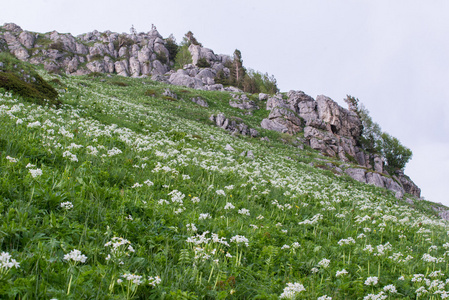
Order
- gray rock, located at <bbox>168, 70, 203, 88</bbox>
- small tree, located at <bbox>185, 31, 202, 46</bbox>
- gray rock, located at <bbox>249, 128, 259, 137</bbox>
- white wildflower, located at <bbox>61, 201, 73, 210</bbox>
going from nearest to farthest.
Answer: white wildflower, located at <bbox>61, 201, 73, 210</bbox>, gray rock, located at <bbox>249, 128, 259, 137</bbox>, gray rock, located at <bbox>168, 70, 203, 88</bbox>, small tree, located at <bbox>185, 31, 202, 46</bbox>

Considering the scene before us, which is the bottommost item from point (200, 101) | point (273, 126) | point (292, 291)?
point (292, 291)

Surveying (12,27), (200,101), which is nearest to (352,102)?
(200,101)

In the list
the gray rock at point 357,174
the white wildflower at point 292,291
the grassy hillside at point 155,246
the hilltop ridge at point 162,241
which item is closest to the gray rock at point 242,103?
the gray rock at point 357,174

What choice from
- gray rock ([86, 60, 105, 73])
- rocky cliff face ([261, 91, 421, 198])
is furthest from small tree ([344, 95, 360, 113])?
gray rock ([86, 60, 105, 73])

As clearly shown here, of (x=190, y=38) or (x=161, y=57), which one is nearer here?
(x=161, y=57)

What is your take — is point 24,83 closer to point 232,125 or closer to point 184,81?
point 232,125

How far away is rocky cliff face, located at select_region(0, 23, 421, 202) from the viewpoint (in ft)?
163

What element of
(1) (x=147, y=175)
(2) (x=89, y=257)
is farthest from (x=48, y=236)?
(1) (x=147, y=175)

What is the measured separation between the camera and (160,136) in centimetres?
1577

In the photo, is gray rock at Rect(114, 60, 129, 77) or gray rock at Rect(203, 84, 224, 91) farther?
gray rock at Rect(114, 60, 129, 77)

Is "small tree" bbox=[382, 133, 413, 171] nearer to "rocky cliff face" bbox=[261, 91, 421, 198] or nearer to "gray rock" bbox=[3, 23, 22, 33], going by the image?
"rocky cliff face" bbox=[261, 91, 421, 198]

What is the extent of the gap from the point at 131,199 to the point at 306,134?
49.5m

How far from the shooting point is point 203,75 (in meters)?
94.5

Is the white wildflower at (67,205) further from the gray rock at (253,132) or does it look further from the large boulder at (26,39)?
the large boulder at (26,39)
